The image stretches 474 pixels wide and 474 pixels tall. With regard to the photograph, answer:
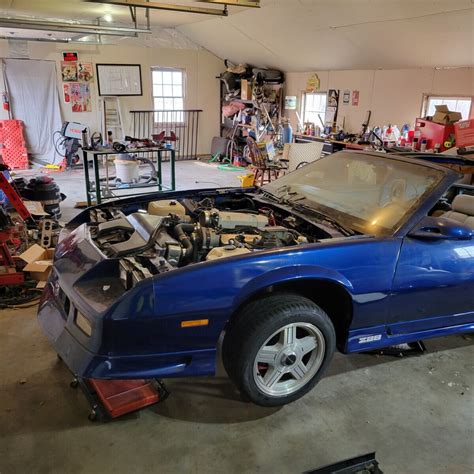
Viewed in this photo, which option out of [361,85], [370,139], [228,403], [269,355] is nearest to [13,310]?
[228,403]

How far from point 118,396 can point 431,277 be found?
178 cm

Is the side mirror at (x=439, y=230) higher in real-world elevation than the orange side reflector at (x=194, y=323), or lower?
higher

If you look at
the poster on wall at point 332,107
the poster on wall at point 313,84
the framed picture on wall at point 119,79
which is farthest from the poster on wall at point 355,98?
the framed picture on wall at point 119,79

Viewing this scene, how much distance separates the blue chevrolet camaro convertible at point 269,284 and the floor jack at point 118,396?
0.34 m

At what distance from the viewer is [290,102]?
1020 cm

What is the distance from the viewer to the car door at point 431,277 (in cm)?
233

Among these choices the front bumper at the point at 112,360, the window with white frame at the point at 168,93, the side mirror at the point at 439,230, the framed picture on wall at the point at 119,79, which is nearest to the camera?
the front bumper at the point at 112,360

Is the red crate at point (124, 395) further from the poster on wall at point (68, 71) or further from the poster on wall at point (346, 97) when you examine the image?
the poster on wall at point (68, 71)

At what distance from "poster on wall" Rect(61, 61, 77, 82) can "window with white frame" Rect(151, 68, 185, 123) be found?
1831mm

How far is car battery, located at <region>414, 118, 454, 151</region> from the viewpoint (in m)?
5.96

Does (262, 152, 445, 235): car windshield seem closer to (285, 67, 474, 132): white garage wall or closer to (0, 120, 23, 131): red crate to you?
(285, 67, 474, 132): white garage wall

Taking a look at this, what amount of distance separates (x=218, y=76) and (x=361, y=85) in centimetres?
440

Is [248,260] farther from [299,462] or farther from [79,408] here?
[79,408]

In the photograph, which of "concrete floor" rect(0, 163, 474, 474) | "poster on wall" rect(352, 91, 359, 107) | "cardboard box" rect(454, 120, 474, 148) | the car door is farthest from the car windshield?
"poster on wall" rect(352, 91, 359, 107)
